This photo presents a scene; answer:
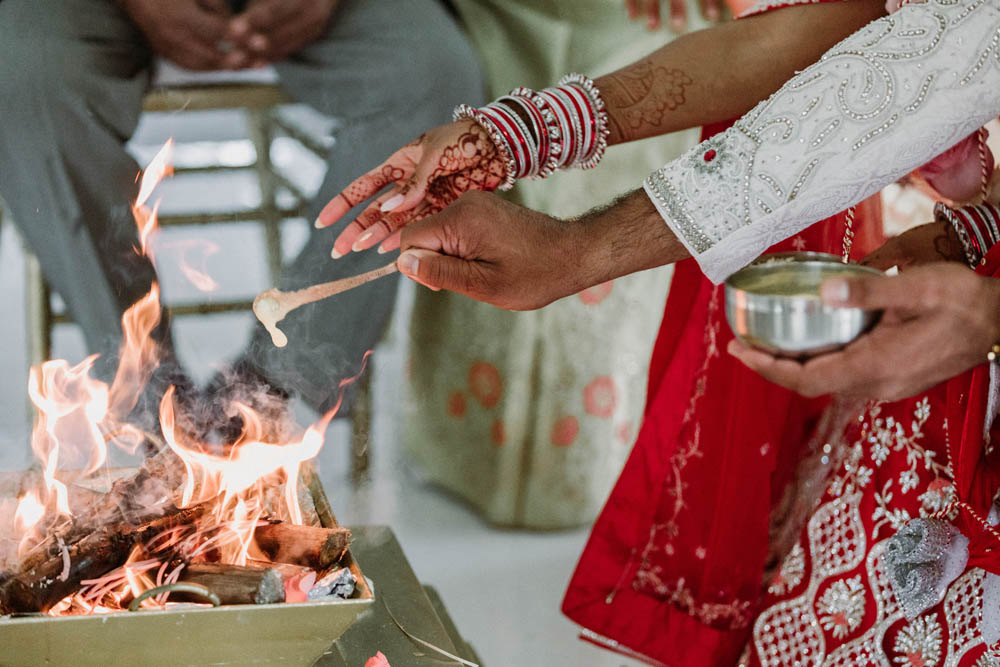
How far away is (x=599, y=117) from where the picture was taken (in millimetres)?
1217

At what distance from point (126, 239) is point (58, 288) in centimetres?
14

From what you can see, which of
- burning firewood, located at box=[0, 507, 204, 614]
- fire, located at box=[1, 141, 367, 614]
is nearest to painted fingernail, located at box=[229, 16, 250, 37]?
fire, located at box=[1, 141, 367, 614]

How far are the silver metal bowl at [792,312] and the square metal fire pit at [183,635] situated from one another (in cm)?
37

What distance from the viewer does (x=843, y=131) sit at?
3.15 ft

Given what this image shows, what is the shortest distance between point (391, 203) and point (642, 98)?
13.6 inches

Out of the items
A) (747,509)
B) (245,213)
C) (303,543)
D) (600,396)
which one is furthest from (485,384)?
(303,543)

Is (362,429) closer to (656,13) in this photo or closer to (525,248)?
(656,13)

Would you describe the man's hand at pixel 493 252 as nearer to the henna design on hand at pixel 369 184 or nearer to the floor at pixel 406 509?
the henna design on hand at pixel 369 184

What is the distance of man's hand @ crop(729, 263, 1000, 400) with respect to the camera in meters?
0.80

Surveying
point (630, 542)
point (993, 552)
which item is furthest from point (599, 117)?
point (993, 552)

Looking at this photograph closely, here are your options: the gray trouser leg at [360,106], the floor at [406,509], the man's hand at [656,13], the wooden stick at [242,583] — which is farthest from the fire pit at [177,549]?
the man's hand at [656,13]

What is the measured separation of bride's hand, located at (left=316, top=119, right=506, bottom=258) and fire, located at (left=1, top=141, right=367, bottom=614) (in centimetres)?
22

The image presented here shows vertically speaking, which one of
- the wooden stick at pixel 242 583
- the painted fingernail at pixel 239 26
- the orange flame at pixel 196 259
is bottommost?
the orange flame at pixel 196 259

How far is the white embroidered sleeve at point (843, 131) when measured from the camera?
0.95 m
